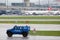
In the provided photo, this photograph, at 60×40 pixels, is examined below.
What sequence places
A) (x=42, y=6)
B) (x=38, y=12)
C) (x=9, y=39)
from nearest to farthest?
(x=9, y=39) → (x=38, y=12) → (x=42, y=6)

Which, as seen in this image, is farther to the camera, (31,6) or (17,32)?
(31,6)

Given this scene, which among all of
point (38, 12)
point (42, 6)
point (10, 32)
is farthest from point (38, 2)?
point (10, 32)

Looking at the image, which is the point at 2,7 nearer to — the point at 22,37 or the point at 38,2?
the point at 38,2

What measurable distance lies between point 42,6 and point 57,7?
2427 millimetres

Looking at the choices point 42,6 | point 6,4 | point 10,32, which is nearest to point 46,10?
point 42,6

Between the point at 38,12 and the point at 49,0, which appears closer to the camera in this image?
the point at 38,12

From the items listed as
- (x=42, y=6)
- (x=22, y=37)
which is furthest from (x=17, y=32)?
(x=42, y=6)

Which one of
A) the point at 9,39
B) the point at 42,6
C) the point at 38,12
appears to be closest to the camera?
the point at 9,39

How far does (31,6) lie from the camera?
3525 centimetres

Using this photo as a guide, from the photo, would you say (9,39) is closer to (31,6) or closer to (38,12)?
(38,12)

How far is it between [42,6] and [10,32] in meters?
25.9

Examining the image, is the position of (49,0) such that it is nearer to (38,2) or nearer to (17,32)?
(38,2)

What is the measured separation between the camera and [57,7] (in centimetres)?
3572

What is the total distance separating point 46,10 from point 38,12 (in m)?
2.18
